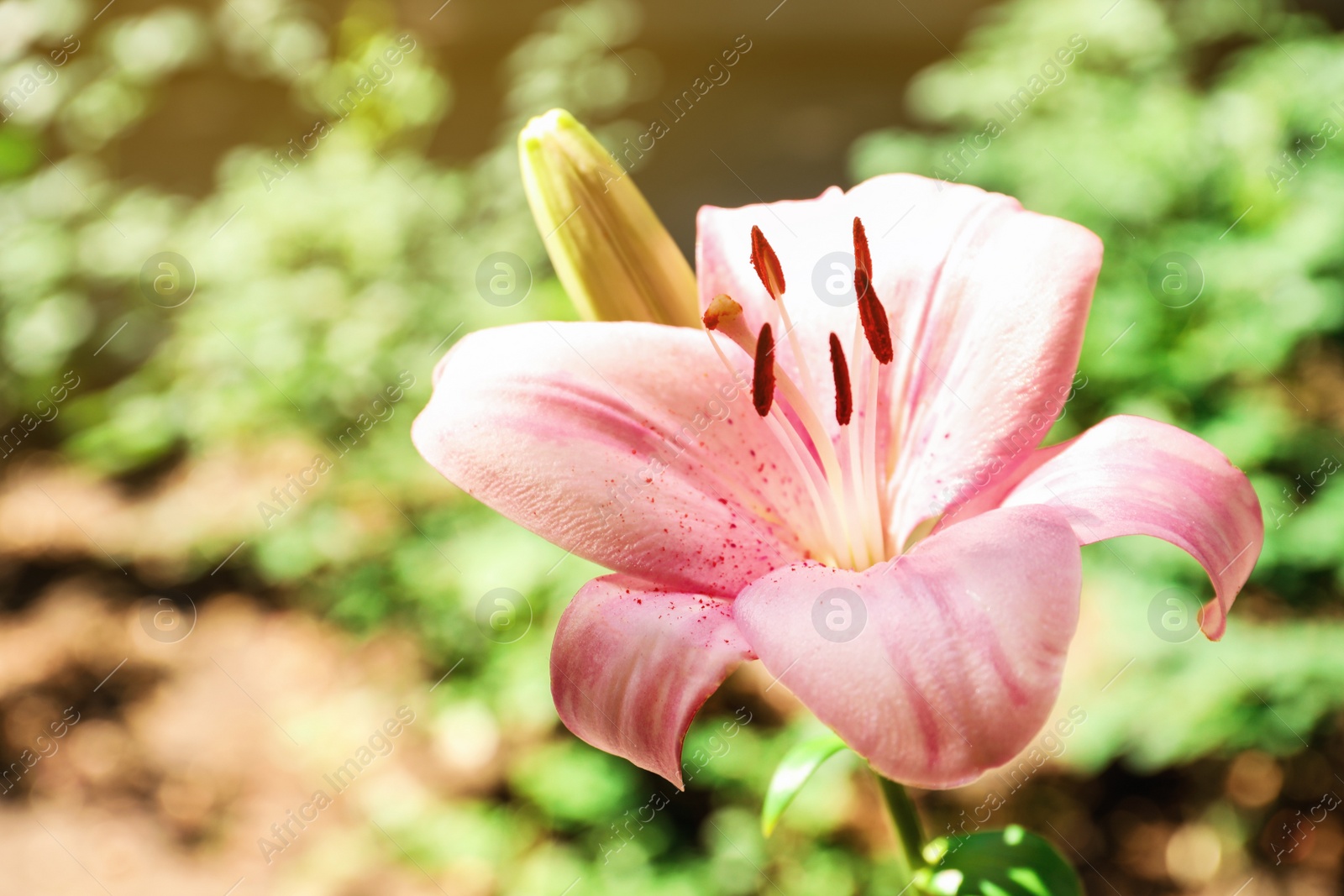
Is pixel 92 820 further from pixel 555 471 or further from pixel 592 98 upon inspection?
pixel 555 471

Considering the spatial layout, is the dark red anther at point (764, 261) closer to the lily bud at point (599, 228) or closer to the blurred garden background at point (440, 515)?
the lily bud at point (599, 228)

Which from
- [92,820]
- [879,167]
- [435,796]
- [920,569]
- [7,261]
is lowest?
[435,796]

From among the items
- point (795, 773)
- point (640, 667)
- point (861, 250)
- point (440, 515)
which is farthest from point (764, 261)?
point (440, 515)

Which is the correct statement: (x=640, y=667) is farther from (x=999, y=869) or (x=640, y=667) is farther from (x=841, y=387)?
(x=999, y=869)

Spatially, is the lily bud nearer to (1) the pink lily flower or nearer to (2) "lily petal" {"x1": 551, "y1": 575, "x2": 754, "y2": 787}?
(1) the pink lily flower

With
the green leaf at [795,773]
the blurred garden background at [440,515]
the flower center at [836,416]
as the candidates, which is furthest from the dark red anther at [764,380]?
the blurred garden background at [440,515]

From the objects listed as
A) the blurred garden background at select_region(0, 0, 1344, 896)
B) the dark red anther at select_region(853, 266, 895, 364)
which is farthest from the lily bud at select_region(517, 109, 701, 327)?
the blurred garden background at select_region(0, 0, 1344, 896)

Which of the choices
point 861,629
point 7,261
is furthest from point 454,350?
point 7,261
